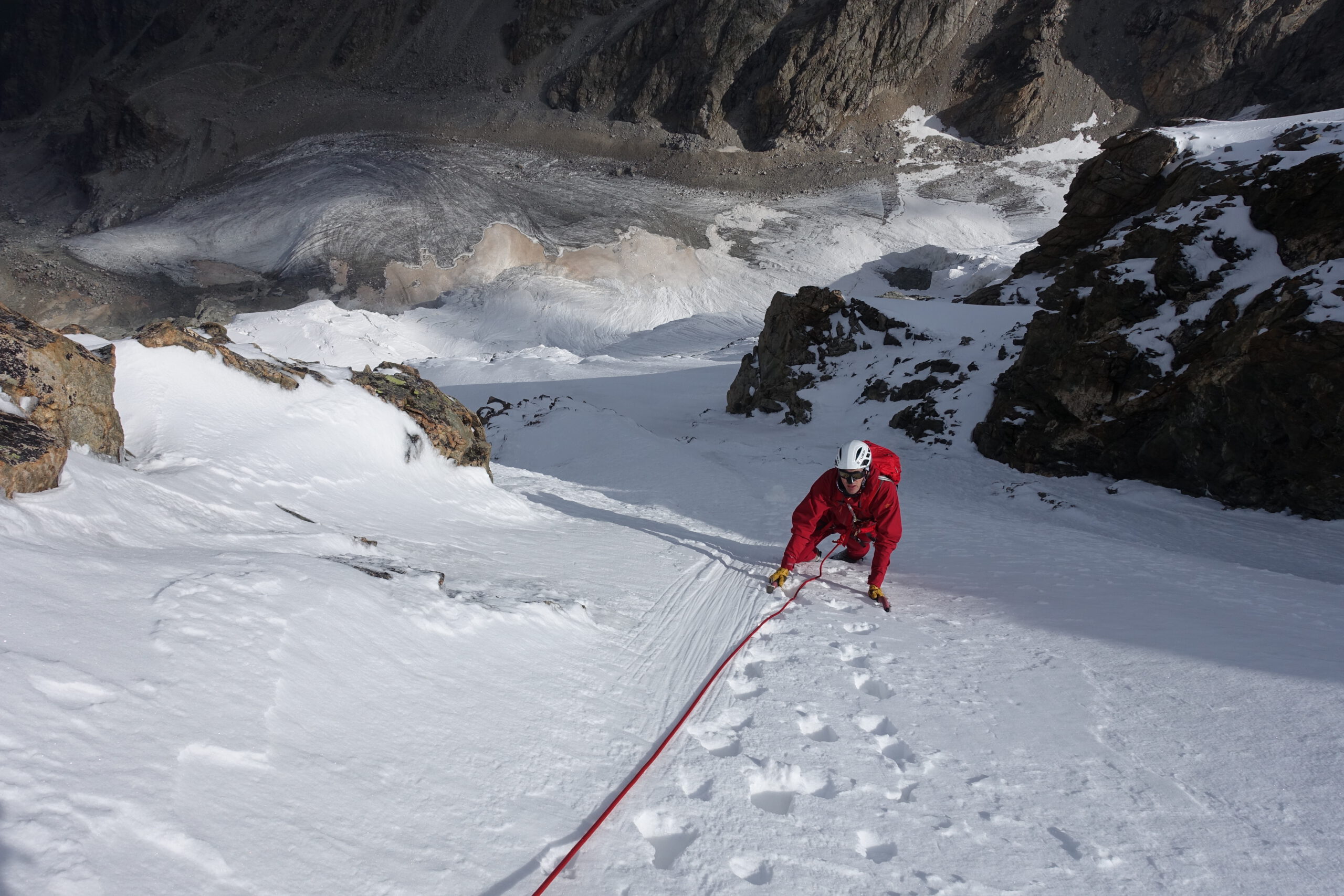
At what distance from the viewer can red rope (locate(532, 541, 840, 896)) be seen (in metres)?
2.26

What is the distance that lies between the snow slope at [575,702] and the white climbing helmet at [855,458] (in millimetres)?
1067

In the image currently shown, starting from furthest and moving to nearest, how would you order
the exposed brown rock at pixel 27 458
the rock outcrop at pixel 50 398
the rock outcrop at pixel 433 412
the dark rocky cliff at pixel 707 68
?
the dark rocky cliff at pixel 707 68 < the rock outcrop at pixel 433 412 < the rock outcrop at pixel 50 398 < the exposed brown rock at pixel 27 458

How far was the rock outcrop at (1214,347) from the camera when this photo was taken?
24.2 ft

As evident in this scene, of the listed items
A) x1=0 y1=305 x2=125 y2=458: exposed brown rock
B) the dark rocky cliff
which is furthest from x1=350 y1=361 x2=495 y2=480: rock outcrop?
the dark rocky cliff

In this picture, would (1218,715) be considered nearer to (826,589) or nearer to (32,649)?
(826,589)

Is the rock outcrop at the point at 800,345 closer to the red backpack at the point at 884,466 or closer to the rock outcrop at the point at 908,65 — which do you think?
the red backpack at the point at 884,466

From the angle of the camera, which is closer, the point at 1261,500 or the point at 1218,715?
the point at 1218,715

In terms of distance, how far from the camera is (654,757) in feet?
9.63

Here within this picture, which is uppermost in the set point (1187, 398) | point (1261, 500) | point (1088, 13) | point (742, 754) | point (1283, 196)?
point (1088, 13)

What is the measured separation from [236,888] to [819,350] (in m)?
15.7

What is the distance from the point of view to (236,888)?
1783 mm

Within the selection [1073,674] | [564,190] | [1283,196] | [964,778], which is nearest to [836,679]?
[964,778]

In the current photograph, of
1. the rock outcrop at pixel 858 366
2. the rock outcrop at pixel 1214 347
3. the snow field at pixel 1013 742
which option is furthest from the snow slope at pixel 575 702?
the rock outcrop at pixel 858 366

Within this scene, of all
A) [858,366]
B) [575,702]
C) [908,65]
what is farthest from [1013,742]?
[908,65]
